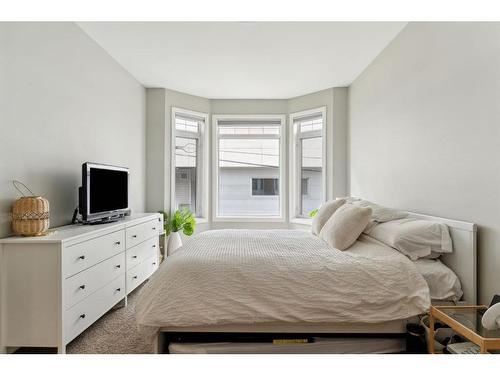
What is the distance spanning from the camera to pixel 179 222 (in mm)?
4535

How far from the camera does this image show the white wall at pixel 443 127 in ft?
5.86

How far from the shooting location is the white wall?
179 centimetres

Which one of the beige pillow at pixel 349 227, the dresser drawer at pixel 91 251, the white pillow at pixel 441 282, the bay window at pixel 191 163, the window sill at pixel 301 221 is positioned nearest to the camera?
the white pillow at pixel 441 282

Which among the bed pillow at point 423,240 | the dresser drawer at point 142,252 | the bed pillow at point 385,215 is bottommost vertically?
the dresser drawer at point 142,252

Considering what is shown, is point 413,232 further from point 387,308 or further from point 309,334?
point 309,334

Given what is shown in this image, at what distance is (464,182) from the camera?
77.9 inches

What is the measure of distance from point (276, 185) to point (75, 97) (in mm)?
3252

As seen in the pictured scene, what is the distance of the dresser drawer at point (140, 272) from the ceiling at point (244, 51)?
7.25 ft

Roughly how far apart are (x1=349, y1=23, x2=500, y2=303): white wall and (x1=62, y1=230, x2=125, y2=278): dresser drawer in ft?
8.08

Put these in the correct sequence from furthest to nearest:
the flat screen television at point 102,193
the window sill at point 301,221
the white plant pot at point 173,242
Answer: the window sill at point 301,221 → the white plant pot at point 173,242 → the flat screen television at point 102,193

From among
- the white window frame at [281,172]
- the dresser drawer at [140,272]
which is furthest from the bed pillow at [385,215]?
the white window frame at [281,172]

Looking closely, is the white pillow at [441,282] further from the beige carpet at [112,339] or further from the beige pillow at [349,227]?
the beige carpet at [112,339]

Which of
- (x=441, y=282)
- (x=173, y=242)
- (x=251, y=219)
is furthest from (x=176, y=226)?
(x=441, y=282)

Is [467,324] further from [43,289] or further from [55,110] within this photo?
[55,110]
